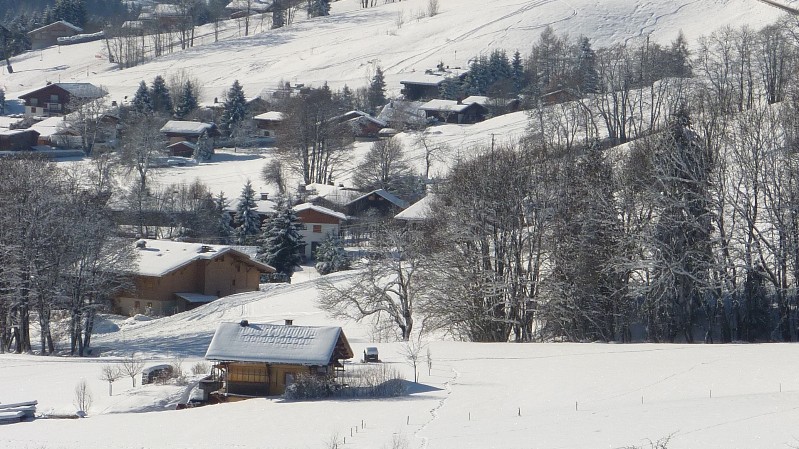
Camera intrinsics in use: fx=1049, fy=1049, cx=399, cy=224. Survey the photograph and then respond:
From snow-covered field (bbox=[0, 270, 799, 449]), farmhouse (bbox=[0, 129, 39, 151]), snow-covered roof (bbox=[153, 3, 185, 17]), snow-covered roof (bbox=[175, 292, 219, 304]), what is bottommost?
snow-covered field (bbox=[0, 270, 799, 449])

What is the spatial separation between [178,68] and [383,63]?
75.0 feet

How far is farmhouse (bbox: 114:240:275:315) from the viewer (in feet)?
150

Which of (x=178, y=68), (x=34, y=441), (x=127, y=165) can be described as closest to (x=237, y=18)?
(x=178, y=68)

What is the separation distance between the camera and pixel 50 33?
13312 cm

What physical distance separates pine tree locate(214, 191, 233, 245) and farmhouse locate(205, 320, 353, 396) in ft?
115

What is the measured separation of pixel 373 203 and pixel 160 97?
39492 millimetres

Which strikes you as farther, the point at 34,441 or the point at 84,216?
the point at 84,216

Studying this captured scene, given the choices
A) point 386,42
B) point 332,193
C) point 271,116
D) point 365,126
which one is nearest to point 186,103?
point 271,116

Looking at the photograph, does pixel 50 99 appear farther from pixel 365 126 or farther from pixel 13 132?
pixel 365 126

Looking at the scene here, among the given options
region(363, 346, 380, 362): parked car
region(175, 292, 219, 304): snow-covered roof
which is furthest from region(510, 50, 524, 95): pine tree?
region(363, 346, 380, 362): parked car

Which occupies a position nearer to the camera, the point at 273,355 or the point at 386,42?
the point at 273,355

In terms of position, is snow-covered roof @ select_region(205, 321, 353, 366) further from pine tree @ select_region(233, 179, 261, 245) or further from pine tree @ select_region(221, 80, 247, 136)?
pine tree @ select_region(221, 80, 247, 136)

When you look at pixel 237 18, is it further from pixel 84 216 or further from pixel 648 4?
pixel 84 216

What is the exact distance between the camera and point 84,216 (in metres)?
36.5
